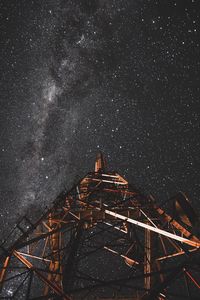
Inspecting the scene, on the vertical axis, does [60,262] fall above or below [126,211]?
below

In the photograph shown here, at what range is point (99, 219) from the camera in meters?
6.50

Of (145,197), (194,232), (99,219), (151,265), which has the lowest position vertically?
(151,265)

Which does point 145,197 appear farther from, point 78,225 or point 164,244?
point 78,225

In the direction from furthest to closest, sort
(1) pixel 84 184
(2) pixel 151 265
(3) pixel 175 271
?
(1) pixel 84 184, (2) pixel 151 265, (3) pixel 175 271

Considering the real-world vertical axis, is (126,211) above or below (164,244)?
above

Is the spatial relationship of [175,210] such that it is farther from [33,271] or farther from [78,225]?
[33,271]

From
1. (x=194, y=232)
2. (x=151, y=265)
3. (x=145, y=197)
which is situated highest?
(x=145, y=197)

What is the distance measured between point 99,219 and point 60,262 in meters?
1.53

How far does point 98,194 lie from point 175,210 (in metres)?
2.34

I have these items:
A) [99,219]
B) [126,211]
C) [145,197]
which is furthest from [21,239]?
[145,197]

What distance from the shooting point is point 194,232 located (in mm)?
5551

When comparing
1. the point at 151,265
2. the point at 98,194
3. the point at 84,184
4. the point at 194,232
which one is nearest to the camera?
the point at 194,232

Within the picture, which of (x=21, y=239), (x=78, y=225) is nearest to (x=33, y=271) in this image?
(x=21, y=239)

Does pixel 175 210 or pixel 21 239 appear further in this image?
pixel 175 210
